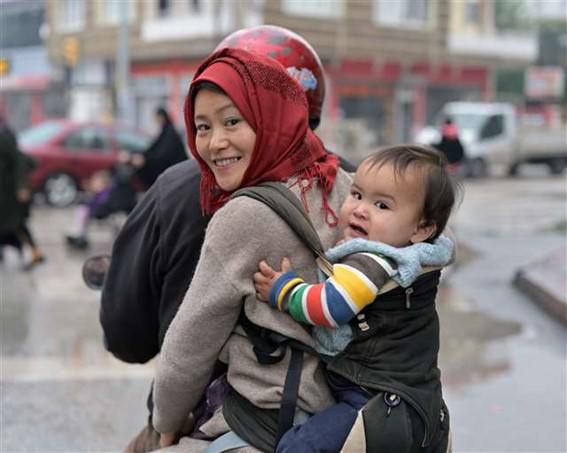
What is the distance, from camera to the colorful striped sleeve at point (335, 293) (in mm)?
1979

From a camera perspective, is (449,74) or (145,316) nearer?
(145,316)

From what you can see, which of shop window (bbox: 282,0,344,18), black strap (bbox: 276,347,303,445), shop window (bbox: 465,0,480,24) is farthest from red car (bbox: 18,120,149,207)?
shop window (bbox: 465,0,480,24)

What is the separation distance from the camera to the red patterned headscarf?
2.10m

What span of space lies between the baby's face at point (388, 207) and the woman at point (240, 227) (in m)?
0.11

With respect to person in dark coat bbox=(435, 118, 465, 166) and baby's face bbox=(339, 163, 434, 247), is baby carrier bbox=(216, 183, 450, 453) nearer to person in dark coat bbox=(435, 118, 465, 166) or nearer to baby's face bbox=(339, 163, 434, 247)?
baby's face bbox=(339, 163, 434, 247)

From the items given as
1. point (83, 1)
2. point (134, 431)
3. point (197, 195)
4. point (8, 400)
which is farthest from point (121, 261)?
point (83, 1)

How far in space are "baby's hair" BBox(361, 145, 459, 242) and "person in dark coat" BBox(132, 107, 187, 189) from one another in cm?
873

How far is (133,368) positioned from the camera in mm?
6543

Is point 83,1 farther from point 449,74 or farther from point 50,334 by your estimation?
point 50,334

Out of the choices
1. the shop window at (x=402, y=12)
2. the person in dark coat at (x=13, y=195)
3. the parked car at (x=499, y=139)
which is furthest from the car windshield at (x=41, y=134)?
the shop window at (x=402, y=12)

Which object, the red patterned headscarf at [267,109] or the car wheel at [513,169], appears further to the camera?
the car wheel at [513,169]

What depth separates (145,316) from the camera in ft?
8.56

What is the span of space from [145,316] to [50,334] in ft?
16.9

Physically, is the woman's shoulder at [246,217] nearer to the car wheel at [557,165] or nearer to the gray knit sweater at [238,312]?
the gray knit sweater at [238,312]
